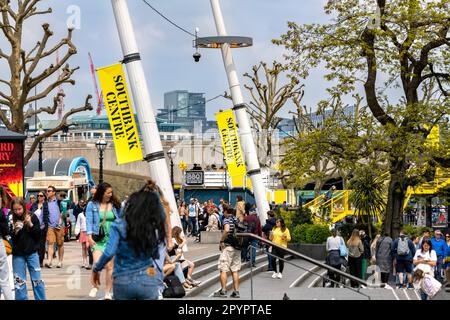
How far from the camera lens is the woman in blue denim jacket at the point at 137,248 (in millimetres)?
8695

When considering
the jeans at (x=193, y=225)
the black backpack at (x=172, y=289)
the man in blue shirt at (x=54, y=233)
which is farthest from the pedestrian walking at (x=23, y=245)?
the jeans at (x=193, y=225)

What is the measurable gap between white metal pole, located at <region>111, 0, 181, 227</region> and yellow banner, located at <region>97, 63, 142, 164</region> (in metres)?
0.84

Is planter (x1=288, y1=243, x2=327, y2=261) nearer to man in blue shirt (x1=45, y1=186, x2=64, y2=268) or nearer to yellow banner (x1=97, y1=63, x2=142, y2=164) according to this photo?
man in blue shirt (x1=45, y1=186, x2=64, y2=268)

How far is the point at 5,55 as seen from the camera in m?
42.8

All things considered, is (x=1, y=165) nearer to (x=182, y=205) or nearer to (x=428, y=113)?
(x=428, y=113)

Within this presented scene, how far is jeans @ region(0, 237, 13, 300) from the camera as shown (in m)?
12.1

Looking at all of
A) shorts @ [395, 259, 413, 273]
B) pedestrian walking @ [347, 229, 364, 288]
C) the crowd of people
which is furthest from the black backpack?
shorts @ [395, 259, 413, 273]

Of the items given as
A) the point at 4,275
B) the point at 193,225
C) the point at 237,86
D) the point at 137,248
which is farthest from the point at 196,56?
the point at 137,248

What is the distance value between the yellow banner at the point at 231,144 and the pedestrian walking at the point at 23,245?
2185cm

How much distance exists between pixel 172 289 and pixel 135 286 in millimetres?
6033

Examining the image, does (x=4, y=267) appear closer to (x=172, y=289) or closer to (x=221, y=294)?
(x=172, y=289)

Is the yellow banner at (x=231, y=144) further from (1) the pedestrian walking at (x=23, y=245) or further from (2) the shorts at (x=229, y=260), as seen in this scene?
(1) the pedestrian walking at (x=23, y=245)

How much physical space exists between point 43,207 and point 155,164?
3.50 m

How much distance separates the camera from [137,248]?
8.72m
